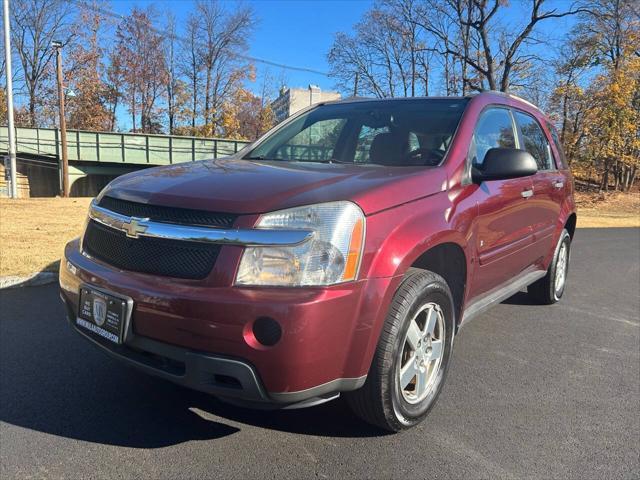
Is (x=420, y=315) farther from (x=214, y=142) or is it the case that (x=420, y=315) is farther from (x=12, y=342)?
(x=214, y=142)

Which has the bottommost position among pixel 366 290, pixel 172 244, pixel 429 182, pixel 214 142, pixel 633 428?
pixel 633 428

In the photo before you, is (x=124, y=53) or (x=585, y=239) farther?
(x=124, y=53)

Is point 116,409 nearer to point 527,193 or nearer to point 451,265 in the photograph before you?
point 451,265

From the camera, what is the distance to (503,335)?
4406 millimetres

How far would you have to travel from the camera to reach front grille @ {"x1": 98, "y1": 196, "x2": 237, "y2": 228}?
2.23 m

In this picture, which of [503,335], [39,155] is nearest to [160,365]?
[503,335]

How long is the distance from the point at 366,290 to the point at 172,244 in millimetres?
897

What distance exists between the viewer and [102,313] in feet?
8.04

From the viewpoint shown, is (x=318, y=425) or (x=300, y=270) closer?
(x=300, y=270)

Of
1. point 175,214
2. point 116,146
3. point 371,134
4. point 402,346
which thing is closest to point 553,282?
point 371,134

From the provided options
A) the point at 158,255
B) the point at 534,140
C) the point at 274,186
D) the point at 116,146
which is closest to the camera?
the point at 158,255

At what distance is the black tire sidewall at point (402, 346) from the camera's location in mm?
2449

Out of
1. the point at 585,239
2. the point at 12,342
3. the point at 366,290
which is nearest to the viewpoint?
the point at 366,290

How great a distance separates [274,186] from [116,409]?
1604 mm
